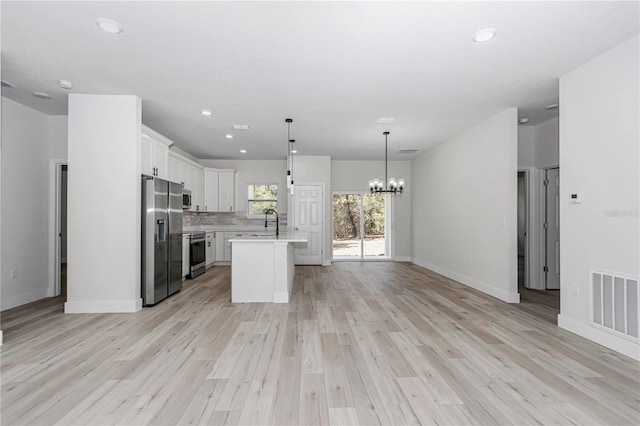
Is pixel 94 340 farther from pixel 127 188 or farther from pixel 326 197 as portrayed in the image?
pixel 326 197

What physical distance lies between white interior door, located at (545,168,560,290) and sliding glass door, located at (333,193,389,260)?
13.1ft

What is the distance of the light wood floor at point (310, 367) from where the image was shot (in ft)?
6.46

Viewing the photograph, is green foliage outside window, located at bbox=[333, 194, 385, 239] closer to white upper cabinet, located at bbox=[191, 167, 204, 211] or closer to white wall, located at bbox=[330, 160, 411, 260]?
white wall, located at bbox=[330, 160, 411, 260]

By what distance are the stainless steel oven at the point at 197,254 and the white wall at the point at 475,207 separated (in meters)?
5.08

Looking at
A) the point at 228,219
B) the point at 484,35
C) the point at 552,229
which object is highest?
the point at 484,35

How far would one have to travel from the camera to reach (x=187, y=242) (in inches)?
243

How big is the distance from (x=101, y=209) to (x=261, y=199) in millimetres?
4549

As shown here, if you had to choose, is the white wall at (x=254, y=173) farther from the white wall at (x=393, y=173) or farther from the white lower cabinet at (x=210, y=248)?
the white wall at (x=393, y=173)

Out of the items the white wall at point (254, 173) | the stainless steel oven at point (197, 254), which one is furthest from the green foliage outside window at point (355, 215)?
the stainless steel oven at point (197, 254)

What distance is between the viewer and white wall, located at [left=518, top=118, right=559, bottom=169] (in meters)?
5.14

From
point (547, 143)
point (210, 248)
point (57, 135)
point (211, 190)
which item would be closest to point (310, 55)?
point (57, 135)

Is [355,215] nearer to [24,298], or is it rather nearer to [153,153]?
[153,153]

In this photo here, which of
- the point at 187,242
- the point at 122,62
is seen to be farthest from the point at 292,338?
the point at 187,242

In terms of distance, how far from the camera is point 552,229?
538 cm
